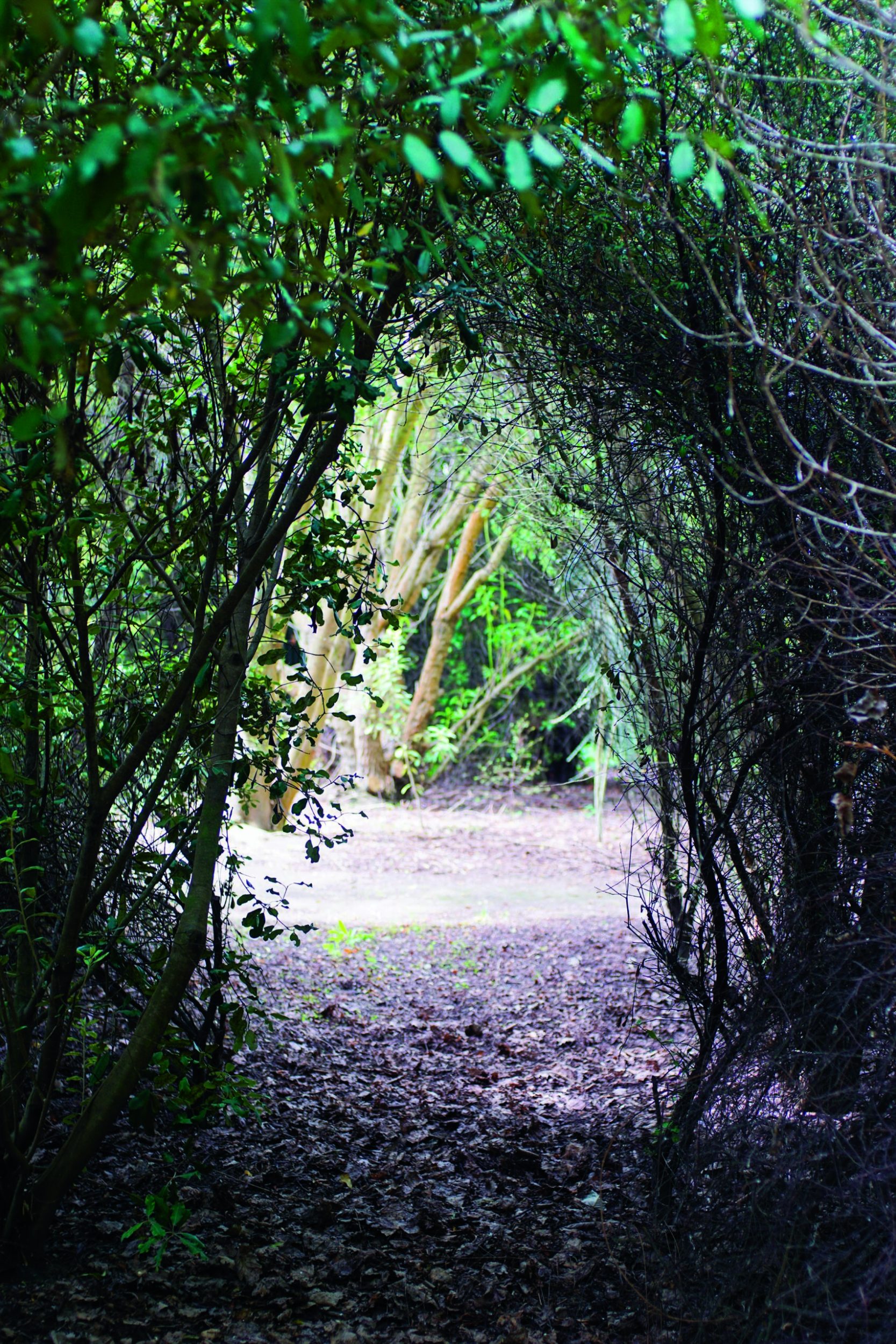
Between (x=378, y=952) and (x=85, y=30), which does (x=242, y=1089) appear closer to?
(x=378, y=952)

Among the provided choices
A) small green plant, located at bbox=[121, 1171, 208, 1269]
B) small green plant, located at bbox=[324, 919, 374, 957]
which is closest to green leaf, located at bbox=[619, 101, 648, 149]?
small green plant, located at bbox=[121, 1171, 208, 1269]

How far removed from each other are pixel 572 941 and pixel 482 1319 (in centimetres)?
494

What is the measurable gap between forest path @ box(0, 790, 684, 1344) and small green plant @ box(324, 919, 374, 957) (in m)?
1.21

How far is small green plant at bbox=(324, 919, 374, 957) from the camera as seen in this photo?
7059mm

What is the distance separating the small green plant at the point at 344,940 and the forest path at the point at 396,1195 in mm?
1209

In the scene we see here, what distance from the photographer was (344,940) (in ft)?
24.3

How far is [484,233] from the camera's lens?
3061mm

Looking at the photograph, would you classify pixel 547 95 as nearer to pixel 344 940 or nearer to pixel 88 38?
pixel 88 38

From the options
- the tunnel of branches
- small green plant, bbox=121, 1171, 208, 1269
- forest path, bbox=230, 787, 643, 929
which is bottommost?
forest path, bbox=230, 787, 643, 929

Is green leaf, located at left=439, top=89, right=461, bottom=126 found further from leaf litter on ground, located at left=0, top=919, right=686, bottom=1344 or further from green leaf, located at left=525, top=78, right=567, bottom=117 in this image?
leaf litter on ground, located at left=0, top=919, right=686, bottom=1344

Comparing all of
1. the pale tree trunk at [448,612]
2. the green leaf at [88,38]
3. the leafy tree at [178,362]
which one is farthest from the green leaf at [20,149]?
the pale tree trunk at [448,612]

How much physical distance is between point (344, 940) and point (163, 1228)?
4473 millimetres

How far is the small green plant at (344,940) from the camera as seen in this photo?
706cm

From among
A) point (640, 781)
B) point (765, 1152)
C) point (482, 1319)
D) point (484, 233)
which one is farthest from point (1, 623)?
point (765, 1152)
